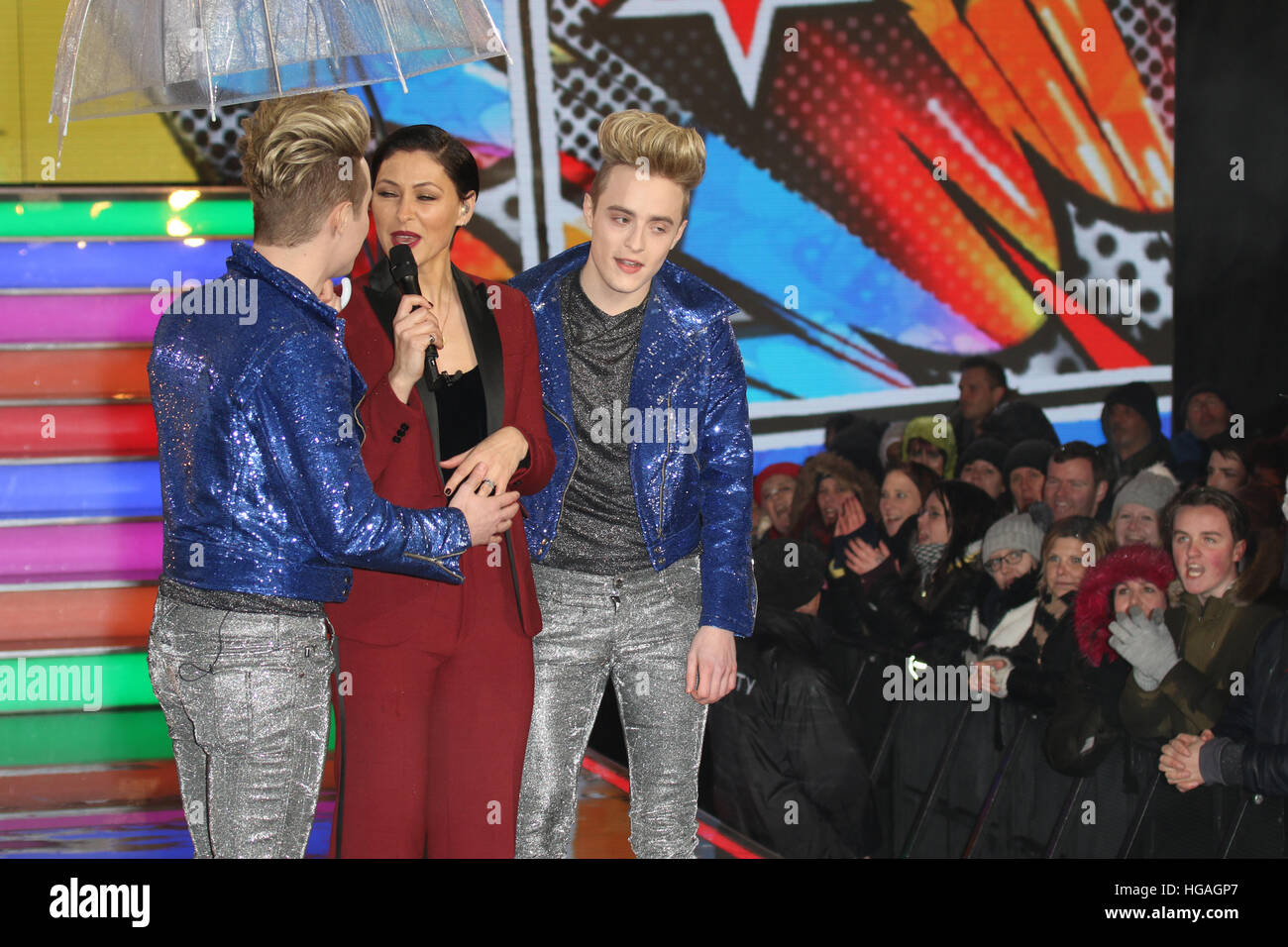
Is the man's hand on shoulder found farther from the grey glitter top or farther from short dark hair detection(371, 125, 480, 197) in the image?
short dark hair detection(371, 125, 480, 197)

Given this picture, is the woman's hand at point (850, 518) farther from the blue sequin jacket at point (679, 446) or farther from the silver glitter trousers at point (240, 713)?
the silver glitter trousers at point (240, 713)

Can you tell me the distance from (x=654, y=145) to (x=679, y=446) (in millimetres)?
495

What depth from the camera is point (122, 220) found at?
4934mm

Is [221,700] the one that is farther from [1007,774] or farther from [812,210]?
[812,210]

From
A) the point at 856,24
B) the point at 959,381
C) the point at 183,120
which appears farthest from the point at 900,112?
the point at 183,120

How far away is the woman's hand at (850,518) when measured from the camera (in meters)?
4.70

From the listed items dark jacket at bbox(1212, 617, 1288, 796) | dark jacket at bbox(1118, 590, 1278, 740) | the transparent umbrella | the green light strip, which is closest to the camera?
the transparent umbrella

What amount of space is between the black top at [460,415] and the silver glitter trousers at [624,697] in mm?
293

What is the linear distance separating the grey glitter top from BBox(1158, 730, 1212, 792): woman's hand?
55.4 inches

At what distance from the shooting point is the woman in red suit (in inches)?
77.5

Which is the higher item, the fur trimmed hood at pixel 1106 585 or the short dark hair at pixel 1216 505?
the short dark hair at pixel 1216 505

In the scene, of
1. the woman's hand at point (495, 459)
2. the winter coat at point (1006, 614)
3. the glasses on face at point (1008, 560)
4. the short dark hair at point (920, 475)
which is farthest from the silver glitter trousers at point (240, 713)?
the short dark hair at point (920, 475)

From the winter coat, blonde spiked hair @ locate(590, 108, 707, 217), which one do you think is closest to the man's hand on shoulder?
blonde spiked hair @ locate(590, 108, 707, 217)

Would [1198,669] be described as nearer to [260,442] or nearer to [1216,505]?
[1216,505]
